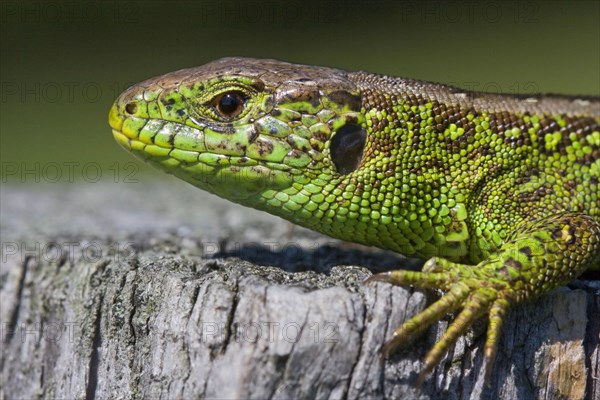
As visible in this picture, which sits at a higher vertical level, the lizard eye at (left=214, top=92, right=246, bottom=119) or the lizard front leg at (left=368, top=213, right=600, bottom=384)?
the lizard eye at (left=214, top=92, right=246, bottom=119)

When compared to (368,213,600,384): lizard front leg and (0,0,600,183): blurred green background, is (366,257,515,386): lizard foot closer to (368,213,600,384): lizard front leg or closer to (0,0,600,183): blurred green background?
(368,213,600,384): lizard front leg

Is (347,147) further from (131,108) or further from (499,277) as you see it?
(131,108)

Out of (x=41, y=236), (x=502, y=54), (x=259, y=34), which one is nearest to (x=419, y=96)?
(x=41, y=236)

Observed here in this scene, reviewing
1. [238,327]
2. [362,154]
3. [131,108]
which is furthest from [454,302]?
[131,108]

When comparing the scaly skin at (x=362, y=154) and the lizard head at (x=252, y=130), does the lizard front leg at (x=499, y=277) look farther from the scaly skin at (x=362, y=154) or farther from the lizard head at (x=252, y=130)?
the lizard head at (x=252, y=130)

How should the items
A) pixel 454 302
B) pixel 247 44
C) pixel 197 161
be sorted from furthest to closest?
1. pixel 247 44
2. pixel 197 161
3. pixel 454 302

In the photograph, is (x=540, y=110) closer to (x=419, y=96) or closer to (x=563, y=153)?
(x=563, y=153)

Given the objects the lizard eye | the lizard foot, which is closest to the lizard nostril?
the lizard eye
